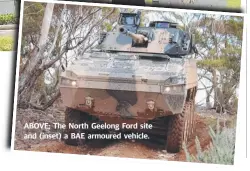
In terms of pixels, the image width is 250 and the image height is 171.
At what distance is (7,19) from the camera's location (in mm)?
2605

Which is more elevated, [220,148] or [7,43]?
[7,43]

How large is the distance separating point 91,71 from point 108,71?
0.27 ft

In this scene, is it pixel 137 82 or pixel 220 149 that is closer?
pixel 137 82

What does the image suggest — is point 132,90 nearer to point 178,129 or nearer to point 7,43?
point 178,129

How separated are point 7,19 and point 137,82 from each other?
0.73 metres

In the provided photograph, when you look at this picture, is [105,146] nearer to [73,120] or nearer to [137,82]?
[73,120]

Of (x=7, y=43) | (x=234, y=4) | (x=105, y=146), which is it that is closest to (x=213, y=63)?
(x=234, y=4)

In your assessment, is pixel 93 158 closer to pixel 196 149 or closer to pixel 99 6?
pixel 196 149

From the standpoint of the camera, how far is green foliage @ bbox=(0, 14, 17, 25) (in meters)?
→ 2.59

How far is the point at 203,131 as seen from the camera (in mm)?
2586

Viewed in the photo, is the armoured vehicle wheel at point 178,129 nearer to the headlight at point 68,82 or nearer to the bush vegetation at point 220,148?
the bush vegetation at point 220,148

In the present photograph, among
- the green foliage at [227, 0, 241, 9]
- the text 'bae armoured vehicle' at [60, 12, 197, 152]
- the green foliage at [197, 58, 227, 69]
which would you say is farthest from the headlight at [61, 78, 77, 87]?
the green foliage at [227, 0, 241, 9]

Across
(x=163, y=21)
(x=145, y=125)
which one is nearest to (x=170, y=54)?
(x=163, y=21)

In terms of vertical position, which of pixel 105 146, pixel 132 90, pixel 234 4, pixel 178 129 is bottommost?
pixel 105 146
